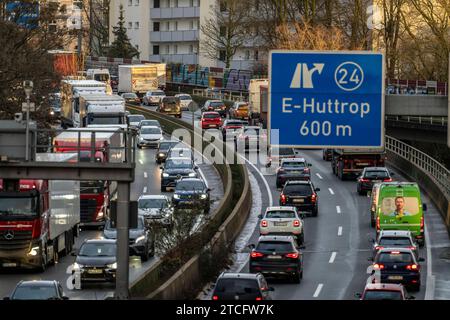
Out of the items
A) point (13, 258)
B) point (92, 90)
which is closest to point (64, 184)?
point (13, 258)

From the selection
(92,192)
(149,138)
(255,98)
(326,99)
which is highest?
(326,99)

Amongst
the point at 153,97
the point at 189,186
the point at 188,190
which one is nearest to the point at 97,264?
the point at 188,190

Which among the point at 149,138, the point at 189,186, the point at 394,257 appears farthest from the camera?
the point at 149,138

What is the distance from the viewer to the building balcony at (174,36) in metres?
143

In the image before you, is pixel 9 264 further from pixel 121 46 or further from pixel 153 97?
pixel 121 46

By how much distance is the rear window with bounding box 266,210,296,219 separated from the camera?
1940 inches

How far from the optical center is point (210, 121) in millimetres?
91188

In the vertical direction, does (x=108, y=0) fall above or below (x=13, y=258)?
above

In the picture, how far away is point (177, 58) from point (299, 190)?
89763 millimetres

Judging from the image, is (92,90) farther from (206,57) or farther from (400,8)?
(206,57)

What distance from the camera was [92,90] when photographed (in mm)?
80125

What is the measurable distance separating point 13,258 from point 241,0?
7910 cm

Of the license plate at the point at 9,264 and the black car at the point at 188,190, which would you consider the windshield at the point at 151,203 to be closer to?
the black car at the point at 188,190

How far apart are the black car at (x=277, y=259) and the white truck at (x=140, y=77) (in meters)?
74.7
